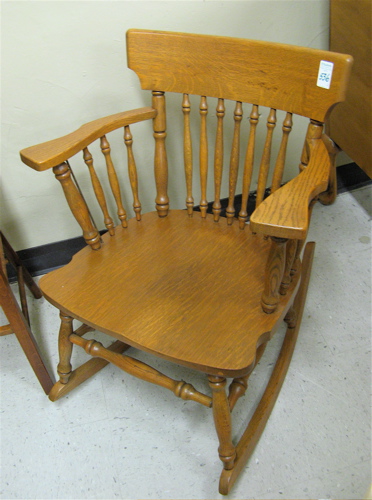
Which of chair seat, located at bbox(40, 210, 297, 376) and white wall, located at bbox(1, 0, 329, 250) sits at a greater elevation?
white wall, located at bbox(1, 0, 329, 250)

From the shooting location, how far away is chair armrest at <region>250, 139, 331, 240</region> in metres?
0.85

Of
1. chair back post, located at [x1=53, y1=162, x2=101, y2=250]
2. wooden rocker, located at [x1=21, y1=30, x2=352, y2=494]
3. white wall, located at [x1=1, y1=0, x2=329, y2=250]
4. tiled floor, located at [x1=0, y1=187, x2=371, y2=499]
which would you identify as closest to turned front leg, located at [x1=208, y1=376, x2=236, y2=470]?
wooden rocker, located at [x1=21, y1=30, x2=352, y2=494]

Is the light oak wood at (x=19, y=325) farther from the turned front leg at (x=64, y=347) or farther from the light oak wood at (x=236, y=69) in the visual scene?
the light oak wood at (x=236, y=69)

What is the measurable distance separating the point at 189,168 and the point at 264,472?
2.68ft

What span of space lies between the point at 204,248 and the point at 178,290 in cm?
16

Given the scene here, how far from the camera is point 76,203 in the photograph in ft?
3.79

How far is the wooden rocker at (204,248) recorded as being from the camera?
1.01 meters

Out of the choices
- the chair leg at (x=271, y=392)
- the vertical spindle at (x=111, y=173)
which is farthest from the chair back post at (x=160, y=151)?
the chair leg at (x=271, y=392)

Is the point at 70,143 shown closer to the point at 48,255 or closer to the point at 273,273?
the point at 273,273

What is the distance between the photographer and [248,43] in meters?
1.11

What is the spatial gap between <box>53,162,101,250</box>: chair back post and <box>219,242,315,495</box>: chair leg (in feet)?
2.01

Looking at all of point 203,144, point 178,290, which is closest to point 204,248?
point 178,290

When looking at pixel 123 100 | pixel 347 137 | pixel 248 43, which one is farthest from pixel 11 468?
pixel 347 137

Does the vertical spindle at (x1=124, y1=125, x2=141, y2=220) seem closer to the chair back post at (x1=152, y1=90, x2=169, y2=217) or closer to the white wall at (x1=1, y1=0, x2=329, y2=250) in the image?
the chair back post at (x1=152, y1=90, x2=169, y2=217)
